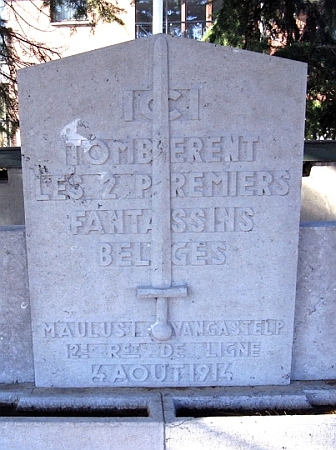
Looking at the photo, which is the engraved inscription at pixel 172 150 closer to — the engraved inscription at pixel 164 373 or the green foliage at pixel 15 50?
the engraved inscription at pixel 164 373

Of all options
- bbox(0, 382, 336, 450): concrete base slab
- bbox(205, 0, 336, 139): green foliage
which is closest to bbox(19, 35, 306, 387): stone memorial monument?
bbox(0, 382, 336, 450): concrete base slab

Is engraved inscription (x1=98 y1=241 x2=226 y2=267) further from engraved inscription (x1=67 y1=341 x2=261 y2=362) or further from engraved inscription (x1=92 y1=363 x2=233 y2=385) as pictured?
engraved inscription (x1=92 y1=363 x2=233 y2=385)

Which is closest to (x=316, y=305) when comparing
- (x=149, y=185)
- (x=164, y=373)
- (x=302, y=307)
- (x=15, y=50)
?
(x=302, y=307)

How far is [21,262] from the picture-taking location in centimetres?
230

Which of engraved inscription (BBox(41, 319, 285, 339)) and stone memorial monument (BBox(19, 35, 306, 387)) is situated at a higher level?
stone memorial monument (BBox(19, 35, 306, 387))

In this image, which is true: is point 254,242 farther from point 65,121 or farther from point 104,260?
point 65,121

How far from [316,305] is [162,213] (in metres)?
1.00

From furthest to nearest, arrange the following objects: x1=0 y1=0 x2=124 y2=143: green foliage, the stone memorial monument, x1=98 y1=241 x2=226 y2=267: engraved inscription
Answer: x1=0 y1=0 x2=124 y2=143: green foliage → x1=98 y1=241 x2=226 y2=267: engraved inscription → the stone memorial monument

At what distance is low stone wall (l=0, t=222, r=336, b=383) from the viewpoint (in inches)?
91.0

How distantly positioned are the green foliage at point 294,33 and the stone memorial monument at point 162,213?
3647 millimetres

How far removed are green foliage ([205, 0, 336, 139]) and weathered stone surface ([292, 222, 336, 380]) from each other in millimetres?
3678

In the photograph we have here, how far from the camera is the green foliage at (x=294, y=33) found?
530 cm

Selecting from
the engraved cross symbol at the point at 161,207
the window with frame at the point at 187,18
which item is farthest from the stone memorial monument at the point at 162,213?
the window with frame at the point at 187,18

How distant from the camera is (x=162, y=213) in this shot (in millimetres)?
2195
